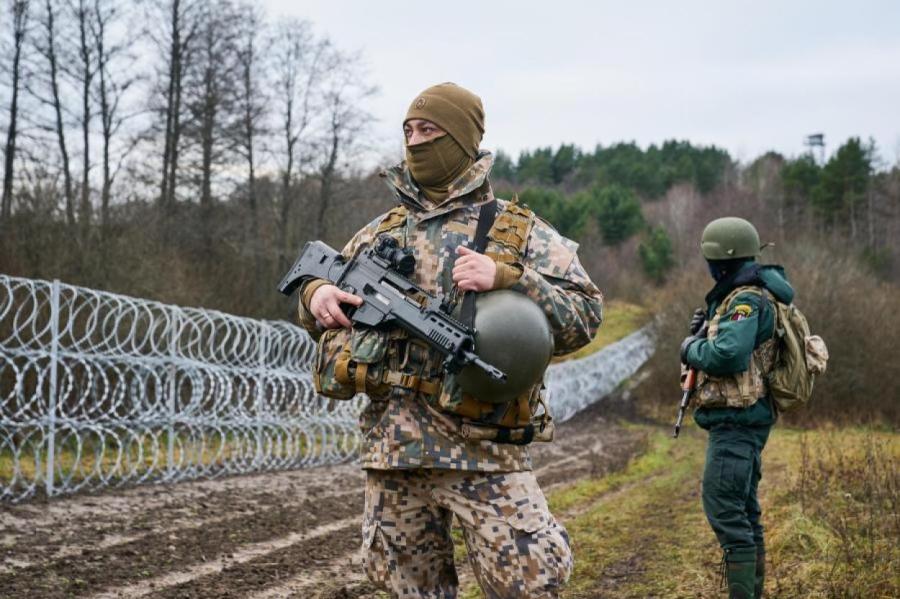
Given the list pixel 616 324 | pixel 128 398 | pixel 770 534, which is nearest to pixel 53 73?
pixel 128 398

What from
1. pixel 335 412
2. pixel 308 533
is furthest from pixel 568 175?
pixel 308 533

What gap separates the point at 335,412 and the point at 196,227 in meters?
8.35

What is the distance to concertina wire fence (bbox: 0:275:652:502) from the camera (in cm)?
884

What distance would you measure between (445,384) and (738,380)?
2.10 m

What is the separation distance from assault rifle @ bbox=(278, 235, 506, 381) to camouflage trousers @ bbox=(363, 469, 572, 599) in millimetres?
408

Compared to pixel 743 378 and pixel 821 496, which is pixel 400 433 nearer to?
pixel 743 378

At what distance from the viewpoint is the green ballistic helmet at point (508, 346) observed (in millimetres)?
2861

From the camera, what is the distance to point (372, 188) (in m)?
24.5

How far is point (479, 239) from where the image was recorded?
3.16 m

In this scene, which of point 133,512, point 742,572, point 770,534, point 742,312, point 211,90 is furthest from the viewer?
point 211,90

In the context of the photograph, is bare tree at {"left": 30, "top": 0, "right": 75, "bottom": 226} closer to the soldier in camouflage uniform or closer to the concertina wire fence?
the concertina wire fence

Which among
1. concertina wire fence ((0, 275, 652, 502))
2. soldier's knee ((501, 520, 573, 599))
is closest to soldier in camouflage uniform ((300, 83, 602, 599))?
soldier's knee ((501, 520, 573, 599))

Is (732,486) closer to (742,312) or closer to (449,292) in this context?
(742,312)

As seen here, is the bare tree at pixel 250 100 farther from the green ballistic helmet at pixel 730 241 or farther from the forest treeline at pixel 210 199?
the green ballistic helmet at pixel 730 241
